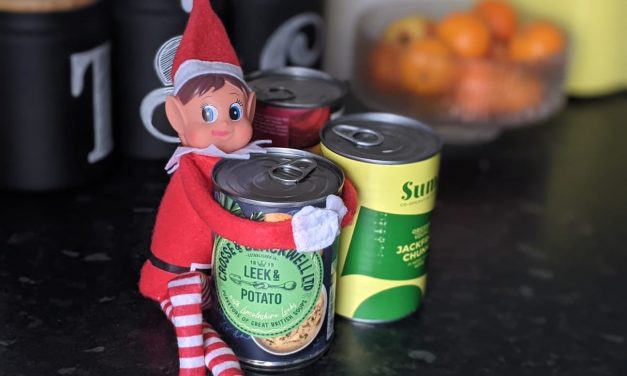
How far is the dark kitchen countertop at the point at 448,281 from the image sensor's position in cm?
87

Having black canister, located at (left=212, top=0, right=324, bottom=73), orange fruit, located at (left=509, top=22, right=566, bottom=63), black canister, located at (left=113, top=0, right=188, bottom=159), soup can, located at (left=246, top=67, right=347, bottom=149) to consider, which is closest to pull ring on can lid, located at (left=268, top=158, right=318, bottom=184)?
soup can, located at (left=246, top=67, right=347, bottom=149)

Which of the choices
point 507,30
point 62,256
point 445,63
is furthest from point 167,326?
point 507,30

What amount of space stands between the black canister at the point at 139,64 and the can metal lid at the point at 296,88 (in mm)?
141

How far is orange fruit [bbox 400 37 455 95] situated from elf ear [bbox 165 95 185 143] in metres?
0.50

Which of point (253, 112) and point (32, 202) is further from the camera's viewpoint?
point (32, 202)

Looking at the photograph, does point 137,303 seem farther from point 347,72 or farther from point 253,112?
point 347,72

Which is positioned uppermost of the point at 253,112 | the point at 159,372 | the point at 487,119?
the point at 253,112

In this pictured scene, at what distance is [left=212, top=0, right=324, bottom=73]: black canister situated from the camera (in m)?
1.21

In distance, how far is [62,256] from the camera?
1.00 metres

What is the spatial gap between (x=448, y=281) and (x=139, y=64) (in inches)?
17.8

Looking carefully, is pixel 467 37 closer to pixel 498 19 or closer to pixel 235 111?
pixel 498 19

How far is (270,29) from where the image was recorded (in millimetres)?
1229

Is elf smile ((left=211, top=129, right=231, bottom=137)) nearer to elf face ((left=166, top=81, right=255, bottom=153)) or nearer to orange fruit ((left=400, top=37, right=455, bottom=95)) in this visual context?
elf face ((left=166, top=81, right=255, bottom=153))

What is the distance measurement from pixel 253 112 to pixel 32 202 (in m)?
0.37
